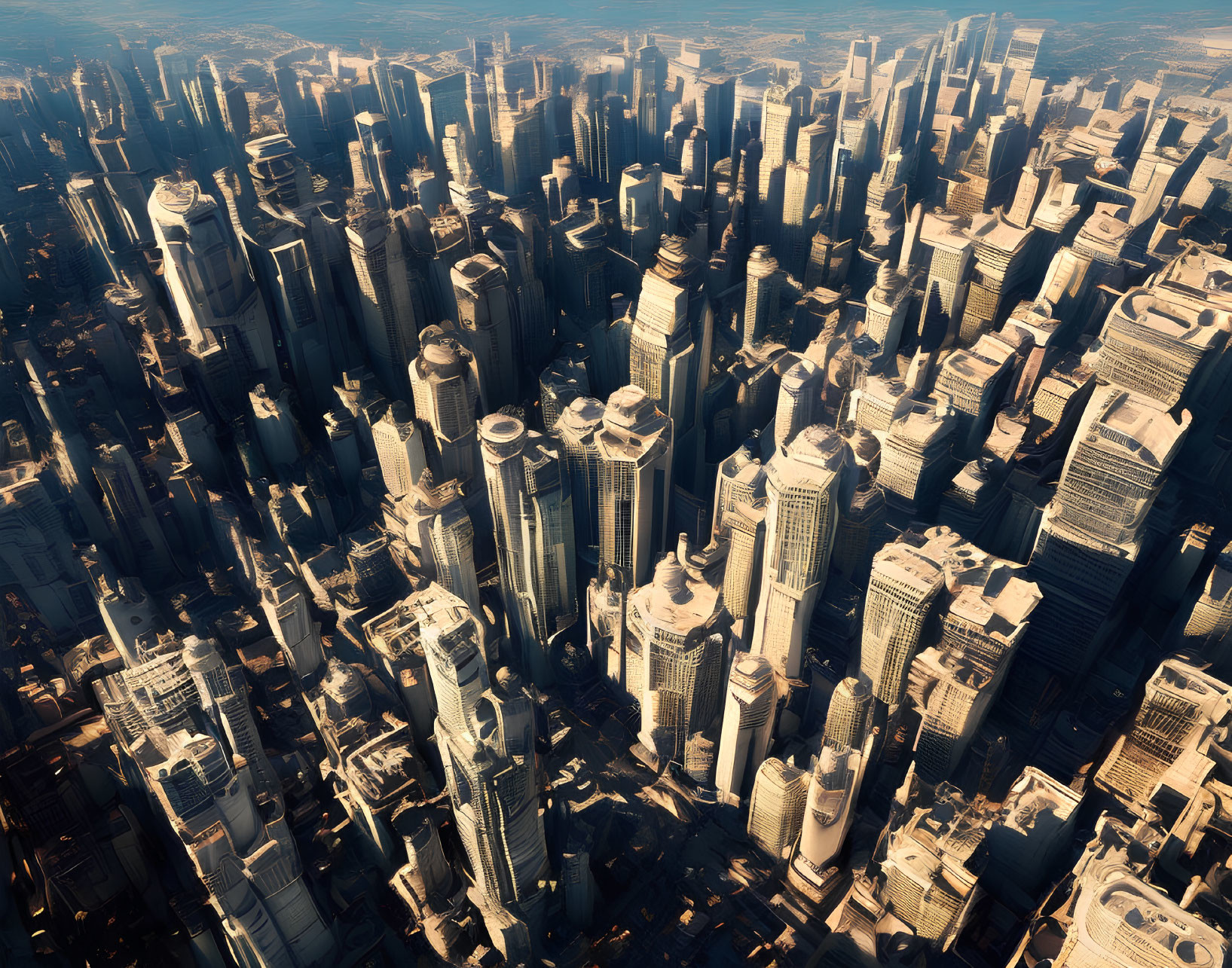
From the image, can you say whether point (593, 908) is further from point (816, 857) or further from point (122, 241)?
point (122, 241)

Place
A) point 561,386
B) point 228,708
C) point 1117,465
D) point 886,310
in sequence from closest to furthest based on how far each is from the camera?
point 228,708
point 1117,465
point 561,386
point 886,310

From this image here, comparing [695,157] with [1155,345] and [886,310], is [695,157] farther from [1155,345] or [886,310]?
[1155,345]

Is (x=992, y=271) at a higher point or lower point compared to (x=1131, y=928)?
higher

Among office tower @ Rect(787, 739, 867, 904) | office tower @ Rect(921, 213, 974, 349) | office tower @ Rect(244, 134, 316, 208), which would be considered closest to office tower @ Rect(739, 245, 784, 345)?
office tower @ Rect(921, 213, 974, 349)

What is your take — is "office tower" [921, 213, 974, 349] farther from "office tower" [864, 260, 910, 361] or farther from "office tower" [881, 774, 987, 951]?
"office tower" [881, 774, 987, 951]

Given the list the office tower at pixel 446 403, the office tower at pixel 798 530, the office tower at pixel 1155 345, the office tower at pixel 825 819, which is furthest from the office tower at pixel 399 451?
the office tower at pixel 1155 345

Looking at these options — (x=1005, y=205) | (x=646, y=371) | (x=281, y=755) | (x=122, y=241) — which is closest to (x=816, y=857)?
(x=281, y=755)

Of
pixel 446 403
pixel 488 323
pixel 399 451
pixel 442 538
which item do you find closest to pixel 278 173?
pixel 488 323
